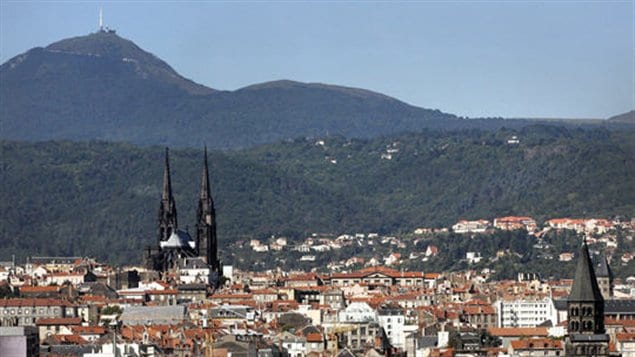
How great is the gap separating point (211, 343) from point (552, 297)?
121 feet

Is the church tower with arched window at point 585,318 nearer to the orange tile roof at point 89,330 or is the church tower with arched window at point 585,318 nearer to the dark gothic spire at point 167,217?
the orange tile roof at point 89,330

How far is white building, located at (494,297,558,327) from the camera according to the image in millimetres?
114531

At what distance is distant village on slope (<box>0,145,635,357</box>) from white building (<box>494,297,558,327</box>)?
0.27 feet

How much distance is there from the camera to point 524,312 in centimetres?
11719

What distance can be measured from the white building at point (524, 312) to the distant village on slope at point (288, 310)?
0.08 meters

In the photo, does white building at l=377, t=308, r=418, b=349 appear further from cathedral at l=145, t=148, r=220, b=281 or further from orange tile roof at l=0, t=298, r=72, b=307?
cathedral at l=145, t=148, r=220, b=281

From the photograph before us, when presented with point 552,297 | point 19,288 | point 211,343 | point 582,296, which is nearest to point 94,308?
point 19,288

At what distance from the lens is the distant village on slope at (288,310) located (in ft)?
279

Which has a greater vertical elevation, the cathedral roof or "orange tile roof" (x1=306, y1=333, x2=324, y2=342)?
the cathedral roof

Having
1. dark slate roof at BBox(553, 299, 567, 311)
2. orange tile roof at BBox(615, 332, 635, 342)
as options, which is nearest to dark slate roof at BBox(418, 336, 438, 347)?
orange tile roof at BBox(615, 332, 635, 342)

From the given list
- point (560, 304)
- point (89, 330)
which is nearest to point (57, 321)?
point (89, 330)

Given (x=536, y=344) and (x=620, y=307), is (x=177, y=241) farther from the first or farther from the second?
(x=536, y=344)

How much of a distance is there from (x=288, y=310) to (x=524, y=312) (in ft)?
37.5

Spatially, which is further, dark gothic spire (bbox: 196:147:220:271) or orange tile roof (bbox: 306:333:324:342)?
dark gothic spire (bbox: 196:147:220:271)
